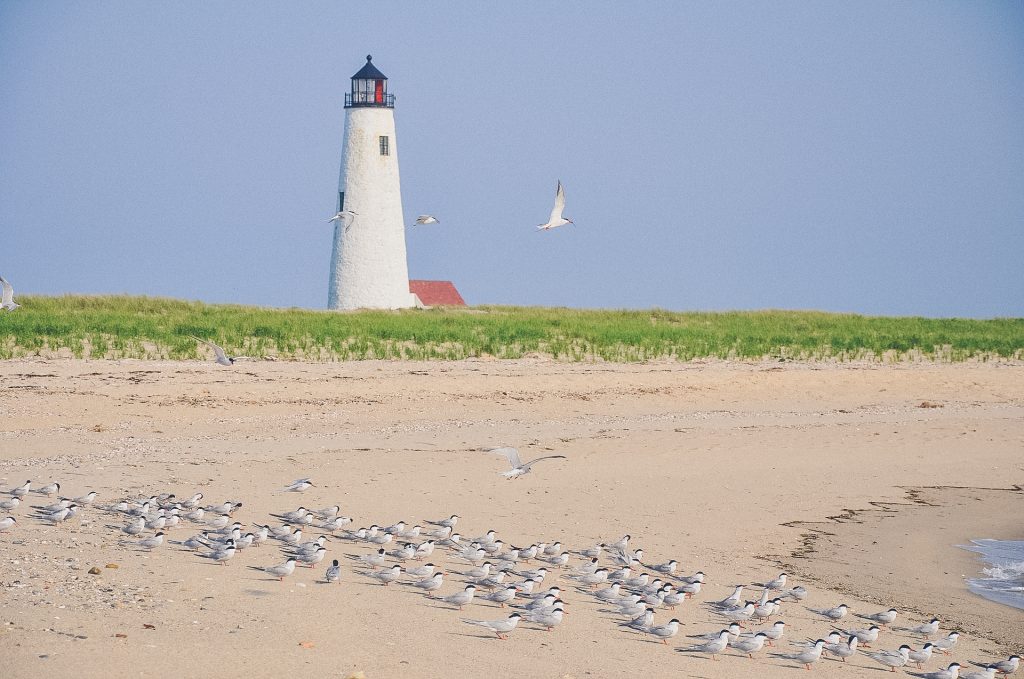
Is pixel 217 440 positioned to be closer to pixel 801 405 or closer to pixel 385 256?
pixel 801 405

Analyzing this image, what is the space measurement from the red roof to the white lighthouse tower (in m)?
11.9

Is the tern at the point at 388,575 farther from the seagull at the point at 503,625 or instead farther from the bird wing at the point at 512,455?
the bird wing at the point at 512,455

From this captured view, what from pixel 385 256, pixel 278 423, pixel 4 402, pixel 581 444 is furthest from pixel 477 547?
pixel 385 256

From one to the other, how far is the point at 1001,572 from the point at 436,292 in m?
48.3

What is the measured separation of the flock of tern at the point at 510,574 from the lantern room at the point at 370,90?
3541cm

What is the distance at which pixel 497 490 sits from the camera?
16438 millimetres

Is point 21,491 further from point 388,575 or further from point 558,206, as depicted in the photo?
point 558,206

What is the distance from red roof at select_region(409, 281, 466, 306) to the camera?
199 feet

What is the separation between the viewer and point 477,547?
12.6 metres

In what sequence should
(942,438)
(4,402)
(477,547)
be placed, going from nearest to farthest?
(477,547) < (4,402) < (942,438)

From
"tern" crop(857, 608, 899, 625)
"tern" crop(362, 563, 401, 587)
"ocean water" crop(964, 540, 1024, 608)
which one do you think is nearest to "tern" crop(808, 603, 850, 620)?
"tern" crop(857, 608, 899, 625)

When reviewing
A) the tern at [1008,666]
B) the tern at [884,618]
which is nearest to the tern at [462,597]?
the tern at [884,618]

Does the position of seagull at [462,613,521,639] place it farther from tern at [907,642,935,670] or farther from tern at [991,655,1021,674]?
tern at [991,655,1021,674]

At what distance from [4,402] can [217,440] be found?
396 cm
